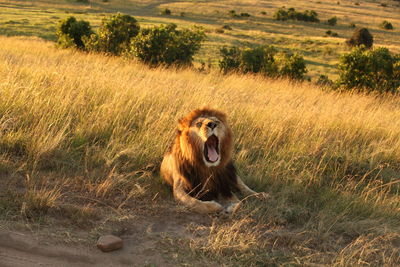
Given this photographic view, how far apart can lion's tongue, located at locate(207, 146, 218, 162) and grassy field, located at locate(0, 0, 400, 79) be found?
735 inches

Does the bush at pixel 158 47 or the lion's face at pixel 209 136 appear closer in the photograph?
the lion's face at pixel 209 136

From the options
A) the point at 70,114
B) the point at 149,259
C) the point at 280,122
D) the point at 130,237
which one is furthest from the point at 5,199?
the point at 280,122

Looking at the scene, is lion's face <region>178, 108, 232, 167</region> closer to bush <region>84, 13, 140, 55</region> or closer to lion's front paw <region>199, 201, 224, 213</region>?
lion's front paw <region>199, 201, 224, 213</region>

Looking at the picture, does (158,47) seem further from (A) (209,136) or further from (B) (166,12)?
(B) (166,12)

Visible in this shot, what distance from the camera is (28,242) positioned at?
129 inches

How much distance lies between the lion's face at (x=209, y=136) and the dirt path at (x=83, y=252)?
0.81 meters

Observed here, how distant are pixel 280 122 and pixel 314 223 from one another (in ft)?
8.19

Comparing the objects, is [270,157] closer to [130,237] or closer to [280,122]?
[280,122]

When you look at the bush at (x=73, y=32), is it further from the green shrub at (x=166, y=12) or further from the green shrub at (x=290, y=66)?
the green shrub at (x=166, y=12)

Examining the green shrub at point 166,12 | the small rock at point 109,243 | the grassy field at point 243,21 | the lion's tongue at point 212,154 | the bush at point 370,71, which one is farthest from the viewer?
the green shrub at point 166,12

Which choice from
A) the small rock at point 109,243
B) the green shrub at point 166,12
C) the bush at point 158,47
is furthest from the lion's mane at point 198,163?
the green shrub at point 166,12

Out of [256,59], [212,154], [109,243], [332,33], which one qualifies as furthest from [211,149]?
[332,33]

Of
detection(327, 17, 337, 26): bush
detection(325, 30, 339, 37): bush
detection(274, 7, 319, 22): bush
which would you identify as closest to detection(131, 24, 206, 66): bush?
detection(325, 30, 339, 37): bush

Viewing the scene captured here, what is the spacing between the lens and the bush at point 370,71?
14812 millimetres
